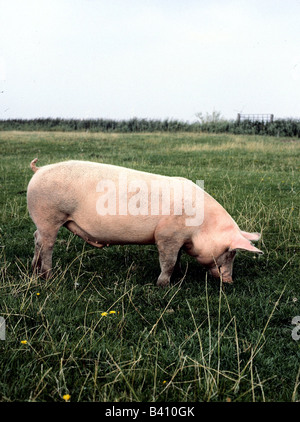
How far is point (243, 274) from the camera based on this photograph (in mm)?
5172

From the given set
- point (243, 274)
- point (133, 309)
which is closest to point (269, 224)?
point (243, 274)

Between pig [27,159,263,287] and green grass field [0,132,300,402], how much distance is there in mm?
427

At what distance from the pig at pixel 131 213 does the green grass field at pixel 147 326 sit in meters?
0.43

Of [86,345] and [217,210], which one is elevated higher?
[217,210]

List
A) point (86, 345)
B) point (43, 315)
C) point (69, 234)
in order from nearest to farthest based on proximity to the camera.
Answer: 1. point (86, 345)
2. point (43, 315)
3. point (69, 234)

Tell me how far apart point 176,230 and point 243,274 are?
1237 millimetres

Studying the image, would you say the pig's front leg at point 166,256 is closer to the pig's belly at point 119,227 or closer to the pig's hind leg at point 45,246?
the pig's belly at point 119,227

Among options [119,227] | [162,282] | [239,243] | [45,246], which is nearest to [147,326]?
[162,282]

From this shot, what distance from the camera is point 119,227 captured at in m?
4.57

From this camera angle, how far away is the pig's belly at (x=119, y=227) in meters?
4.54

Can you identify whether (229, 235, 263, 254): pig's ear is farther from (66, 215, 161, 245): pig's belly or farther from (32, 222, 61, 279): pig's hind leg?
(32, 222, 61, 279): pig's hind leg

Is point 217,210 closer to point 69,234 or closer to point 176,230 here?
point 176,230

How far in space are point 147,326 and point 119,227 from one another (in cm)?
125

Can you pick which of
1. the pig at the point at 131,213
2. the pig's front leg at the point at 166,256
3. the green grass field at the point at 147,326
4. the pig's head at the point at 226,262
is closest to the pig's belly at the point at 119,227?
the pig at the point at 131,213
